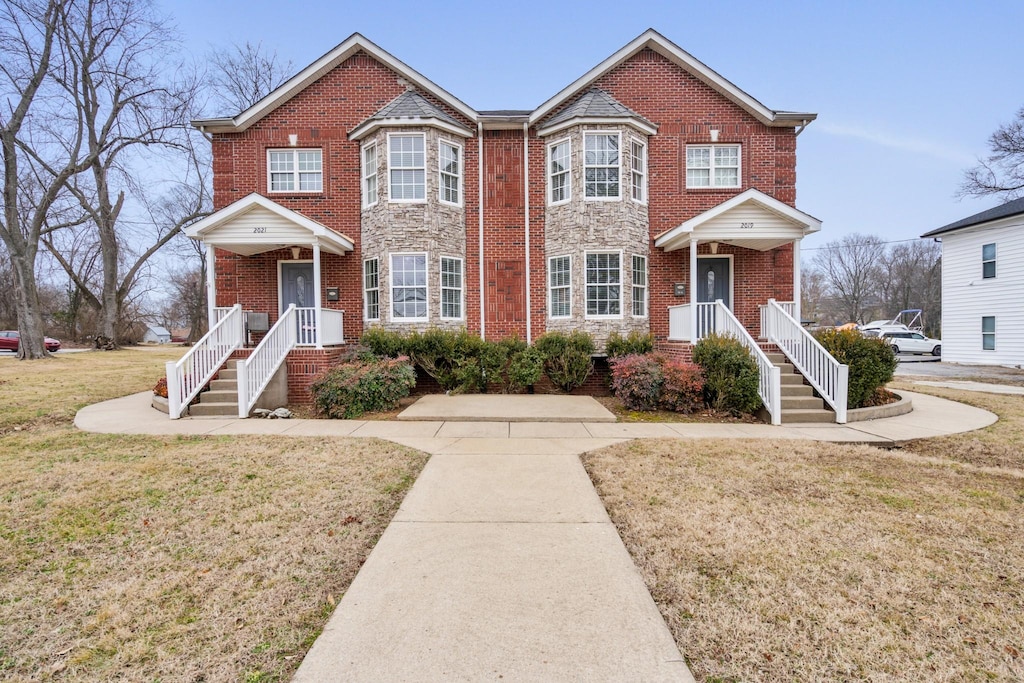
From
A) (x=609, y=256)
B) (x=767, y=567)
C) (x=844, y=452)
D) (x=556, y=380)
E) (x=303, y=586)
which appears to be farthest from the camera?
(x=609, y=256)

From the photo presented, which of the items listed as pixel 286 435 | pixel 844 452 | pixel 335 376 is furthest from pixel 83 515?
pixel 844 452

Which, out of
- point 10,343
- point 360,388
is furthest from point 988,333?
point 10,343

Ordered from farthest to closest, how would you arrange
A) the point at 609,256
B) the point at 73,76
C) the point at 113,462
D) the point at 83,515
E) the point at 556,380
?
the point at 73,76, the point at 609,256, the point at 556,380, the point at 113,462, the point at 83,515

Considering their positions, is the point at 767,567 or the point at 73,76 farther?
the point at 73,76

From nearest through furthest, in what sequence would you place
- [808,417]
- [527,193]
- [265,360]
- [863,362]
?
[808,417] → [863,362] → [265,360] → [527,193]

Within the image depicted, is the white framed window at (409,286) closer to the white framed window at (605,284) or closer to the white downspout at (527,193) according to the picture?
the white downspout at (527,193)

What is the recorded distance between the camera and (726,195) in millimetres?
12609

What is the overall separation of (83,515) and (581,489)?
455 cm

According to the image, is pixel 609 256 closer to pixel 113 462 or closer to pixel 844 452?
pixel 844 452

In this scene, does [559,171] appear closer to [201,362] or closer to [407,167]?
[407,167]

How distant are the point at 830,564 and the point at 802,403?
6.52 meters

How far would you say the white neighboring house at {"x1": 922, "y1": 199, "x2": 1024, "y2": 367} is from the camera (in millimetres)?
19547

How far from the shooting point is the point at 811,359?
937cm

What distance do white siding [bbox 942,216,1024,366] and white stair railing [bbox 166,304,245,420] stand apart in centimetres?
2838
